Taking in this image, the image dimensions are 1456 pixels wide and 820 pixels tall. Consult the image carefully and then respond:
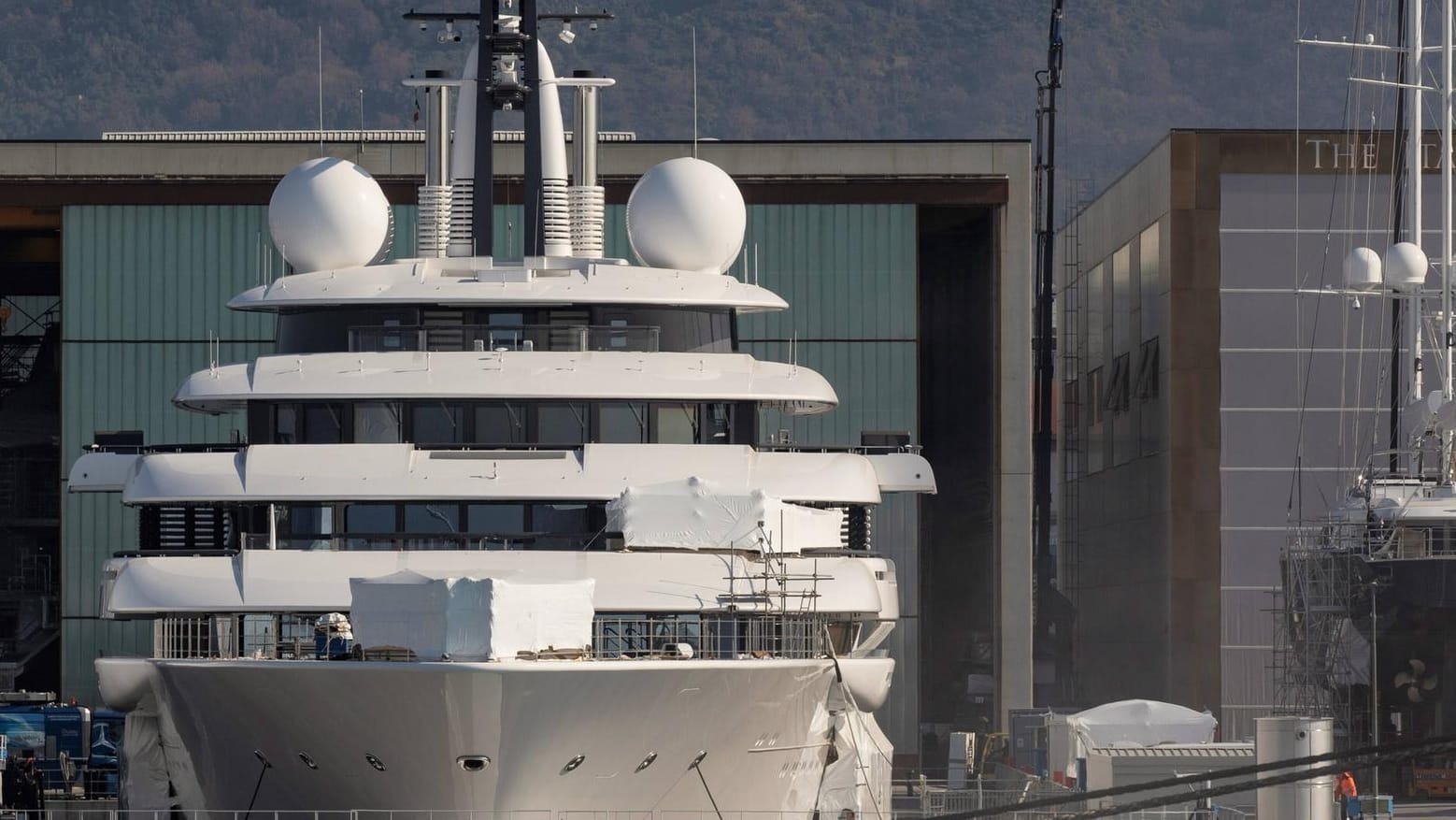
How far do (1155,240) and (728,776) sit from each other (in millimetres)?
28682

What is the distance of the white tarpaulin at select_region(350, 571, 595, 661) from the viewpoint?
2320 centimetres

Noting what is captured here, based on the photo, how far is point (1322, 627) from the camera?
141ft

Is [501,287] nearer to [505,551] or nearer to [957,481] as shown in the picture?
[505,551]

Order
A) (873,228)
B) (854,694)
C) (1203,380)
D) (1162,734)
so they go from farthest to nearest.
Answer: (1203,380) → (873,228) → (1162,734) → (854,694)

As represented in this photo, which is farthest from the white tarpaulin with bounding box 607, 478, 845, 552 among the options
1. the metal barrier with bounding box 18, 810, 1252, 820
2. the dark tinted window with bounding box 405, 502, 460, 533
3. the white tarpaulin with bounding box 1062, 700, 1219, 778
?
the white tarpaulin with bounding box 1062, 700, 1219, 778

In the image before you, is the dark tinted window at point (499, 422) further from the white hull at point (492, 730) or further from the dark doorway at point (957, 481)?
the dark doorway at point (957, 481)

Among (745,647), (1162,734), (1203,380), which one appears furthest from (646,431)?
(1203,380)

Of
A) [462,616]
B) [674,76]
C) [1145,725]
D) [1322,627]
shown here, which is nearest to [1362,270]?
[1322,627]

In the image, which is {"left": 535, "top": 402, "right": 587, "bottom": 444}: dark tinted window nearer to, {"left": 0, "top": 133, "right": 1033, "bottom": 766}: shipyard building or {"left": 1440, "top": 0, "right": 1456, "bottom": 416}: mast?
{"left": 0, "top": 133, "right": 1033, "bottom": 766}: shipyard building

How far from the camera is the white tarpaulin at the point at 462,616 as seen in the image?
76.1 feet

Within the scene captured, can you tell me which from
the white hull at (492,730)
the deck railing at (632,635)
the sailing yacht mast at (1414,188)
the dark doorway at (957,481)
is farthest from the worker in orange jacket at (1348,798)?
the sailing yacht mast at (1414,188)

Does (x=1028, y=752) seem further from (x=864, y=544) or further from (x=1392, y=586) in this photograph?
(x=864, y=544)

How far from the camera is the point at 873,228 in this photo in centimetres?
4500

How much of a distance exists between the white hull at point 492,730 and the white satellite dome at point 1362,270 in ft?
78.4
